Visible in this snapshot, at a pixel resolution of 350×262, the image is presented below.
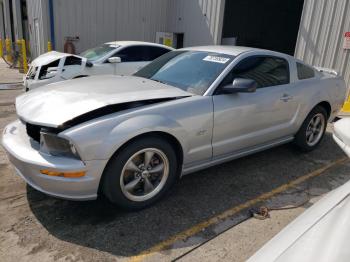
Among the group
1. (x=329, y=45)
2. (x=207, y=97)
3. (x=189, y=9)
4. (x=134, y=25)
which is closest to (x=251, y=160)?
(x=207, y=97)

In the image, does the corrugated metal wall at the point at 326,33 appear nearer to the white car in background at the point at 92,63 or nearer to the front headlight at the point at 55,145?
the white car in background at the point at 92,63

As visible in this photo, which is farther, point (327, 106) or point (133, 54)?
point (133, 54)

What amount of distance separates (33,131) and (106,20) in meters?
10.7

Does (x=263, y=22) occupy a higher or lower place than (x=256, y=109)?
higher

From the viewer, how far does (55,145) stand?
2760mm

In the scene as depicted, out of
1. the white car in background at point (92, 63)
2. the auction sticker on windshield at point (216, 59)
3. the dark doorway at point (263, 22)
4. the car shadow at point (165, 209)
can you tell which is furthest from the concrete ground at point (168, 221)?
the dark doorway at point (263, 22)

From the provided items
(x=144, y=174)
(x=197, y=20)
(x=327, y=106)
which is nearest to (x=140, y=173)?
(x=144, y=174)

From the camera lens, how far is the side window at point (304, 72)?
179 inches

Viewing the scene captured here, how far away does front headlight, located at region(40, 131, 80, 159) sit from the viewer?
8.94ft

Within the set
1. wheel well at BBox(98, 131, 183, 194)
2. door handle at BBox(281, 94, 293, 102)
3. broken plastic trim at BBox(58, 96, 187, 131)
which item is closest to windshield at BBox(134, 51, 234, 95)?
broken plastic trim at BBox(58, 96, 187, 131)

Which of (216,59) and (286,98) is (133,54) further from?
(286,98)

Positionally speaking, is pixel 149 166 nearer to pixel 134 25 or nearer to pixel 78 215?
pixel 78 215

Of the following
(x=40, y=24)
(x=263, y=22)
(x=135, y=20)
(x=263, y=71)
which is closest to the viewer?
(x=263, y=71)

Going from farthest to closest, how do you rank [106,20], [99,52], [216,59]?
[106,20], [99,52], [216,59]
